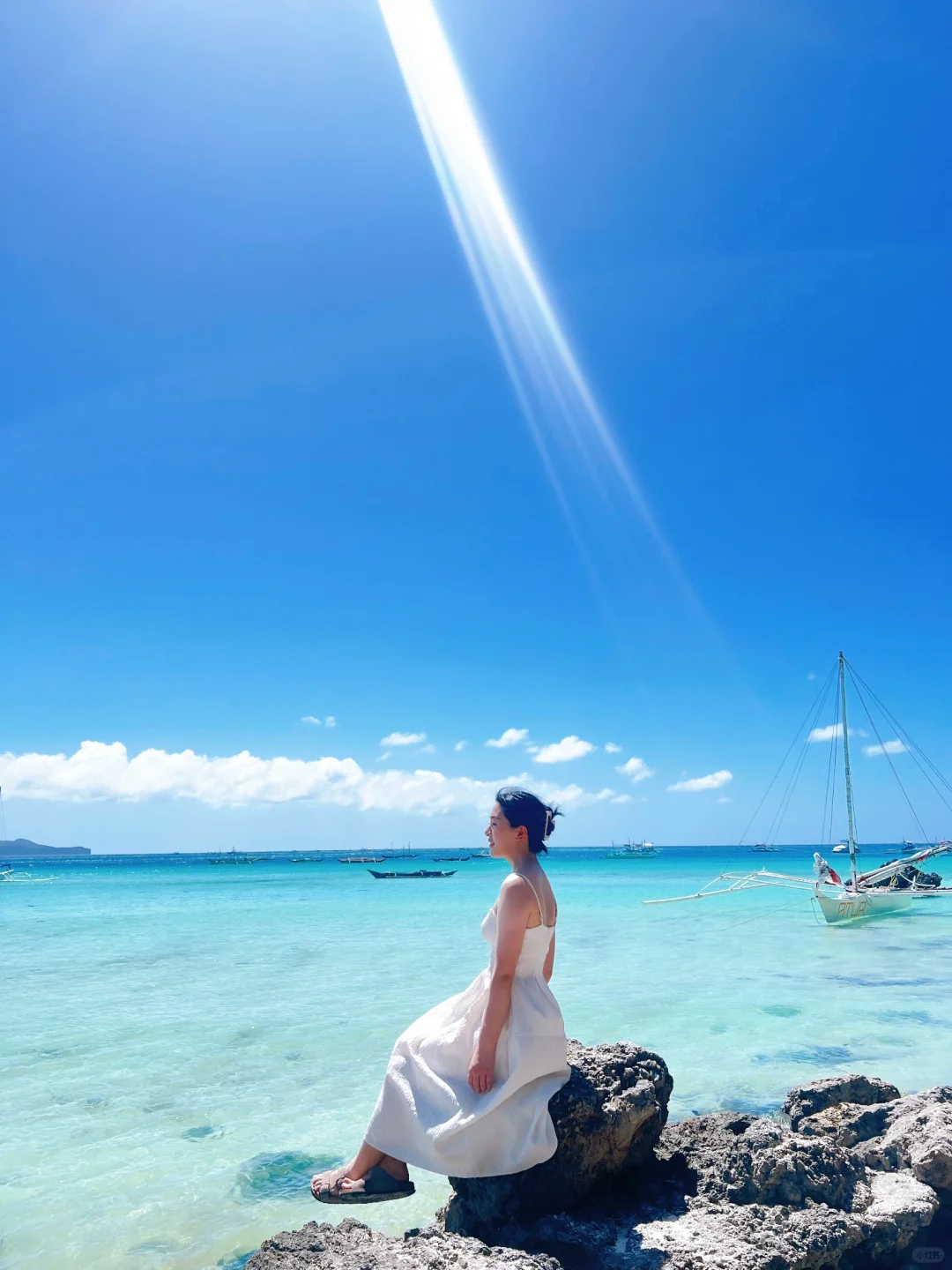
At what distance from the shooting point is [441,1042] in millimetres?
3607

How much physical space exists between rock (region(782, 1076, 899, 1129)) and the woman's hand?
10.8ft

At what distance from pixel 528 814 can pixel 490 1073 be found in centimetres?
111

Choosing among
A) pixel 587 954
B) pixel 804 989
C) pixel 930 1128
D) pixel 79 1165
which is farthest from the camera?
pixel 587 954

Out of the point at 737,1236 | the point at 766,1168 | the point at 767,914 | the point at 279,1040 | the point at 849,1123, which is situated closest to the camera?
the point at 737,1236

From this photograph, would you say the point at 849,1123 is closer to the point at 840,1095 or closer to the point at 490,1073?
the point at 840,1095

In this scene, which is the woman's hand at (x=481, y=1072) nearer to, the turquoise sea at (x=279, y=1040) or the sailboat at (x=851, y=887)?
the turquoise sea at (x=279, y=1040)

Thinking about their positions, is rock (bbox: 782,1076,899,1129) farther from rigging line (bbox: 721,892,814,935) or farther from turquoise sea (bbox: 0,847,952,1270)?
rigging line (bbox: 721,892,814,935)

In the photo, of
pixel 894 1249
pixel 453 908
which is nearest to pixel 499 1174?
pixel 894 1249

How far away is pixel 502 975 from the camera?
3477 millimetres

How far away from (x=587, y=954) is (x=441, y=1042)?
1486 centimetres

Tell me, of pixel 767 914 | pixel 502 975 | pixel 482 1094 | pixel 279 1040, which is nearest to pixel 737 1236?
A: pixel 482 1094

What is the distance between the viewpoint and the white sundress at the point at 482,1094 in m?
3.42

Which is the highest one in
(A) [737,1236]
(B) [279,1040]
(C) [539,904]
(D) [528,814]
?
(D) [528,814]

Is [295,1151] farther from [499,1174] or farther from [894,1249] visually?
[894,1249]
